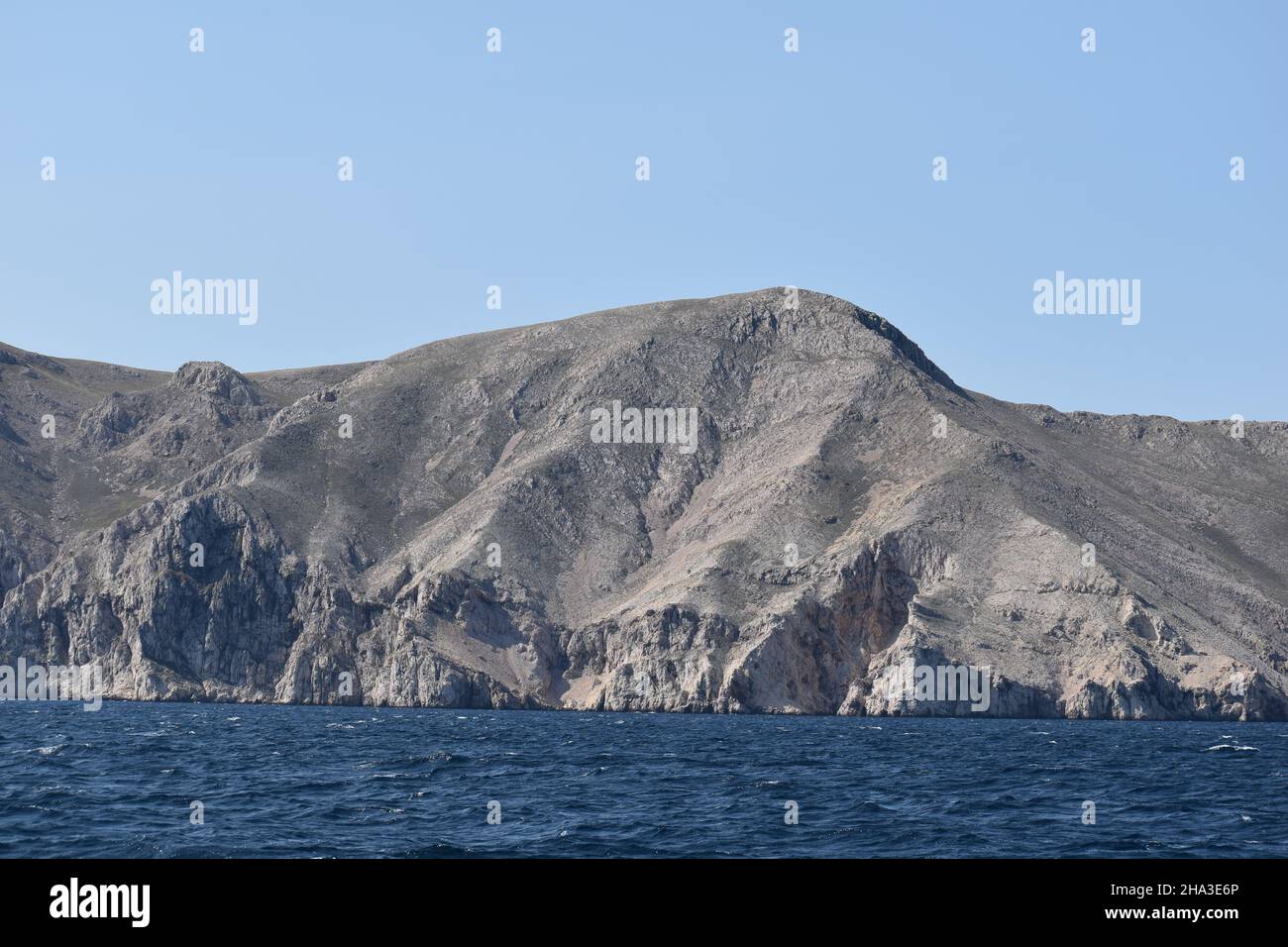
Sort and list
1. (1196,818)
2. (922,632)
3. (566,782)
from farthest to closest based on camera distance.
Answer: (922,632) < (566,782) < (1196,818)
